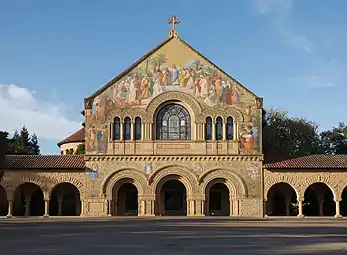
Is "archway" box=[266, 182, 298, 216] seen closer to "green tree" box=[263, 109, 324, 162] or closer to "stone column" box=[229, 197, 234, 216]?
"stone column" box=[229, 197, 234, 216]

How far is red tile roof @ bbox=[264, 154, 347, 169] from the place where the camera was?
45.4m

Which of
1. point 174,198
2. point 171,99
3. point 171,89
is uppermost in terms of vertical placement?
point 171,89

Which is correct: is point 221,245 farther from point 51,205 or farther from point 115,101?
point 51,205

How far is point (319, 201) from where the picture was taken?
48.4 m

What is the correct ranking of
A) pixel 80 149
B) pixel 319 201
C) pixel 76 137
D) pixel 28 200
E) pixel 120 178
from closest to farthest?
1. pixel 120 178
2. pixel 28 200
3. pixel 319 201
4. pixel 80 149
5. pixel 76 137

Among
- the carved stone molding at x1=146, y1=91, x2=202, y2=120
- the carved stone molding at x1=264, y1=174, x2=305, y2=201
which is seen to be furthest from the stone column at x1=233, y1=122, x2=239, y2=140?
the carved stone molding at x1=264, y1=174, x2=305, y2=201

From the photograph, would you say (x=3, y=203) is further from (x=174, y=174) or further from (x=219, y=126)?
(x=219, y=126)

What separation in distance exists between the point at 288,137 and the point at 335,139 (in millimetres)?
10169

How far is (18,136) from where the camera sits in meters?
90.9

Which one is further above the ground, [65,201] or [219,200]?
[219,200]

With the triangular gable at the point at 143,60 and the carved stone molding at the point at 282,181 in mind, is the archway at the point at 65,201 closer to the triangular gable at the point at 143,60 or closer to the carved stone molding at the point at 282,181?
the triangular gable at the point at 143,60

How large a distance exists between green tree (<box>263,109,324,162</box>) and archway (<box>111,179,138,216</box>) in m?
17.9

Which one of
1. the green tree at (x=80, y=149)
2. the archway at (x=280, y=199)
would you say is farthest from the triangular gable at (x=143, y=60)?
the green tree at (x=80, y=149)

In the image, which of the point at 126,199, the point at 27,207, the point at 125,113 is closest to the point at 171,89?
the point at 125,113
